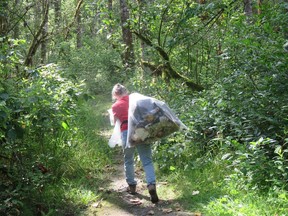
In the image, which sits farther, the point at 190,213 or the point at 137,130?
the point at 137,130

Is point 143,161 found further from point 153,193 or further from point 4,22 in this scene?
point 4,22

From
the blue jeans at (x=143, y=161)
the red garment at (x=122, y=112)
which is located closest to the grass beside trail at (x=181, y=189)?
the blue jeans at (x=143, y=161)

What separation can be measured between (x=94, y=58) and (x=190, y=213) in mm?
13967

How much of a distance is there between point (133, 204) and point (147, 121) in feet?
4.39

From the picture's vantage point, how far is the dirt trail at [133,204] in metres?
5.18

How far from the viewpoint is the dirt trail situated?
17.0ft

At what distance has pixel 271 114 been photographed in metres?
→ 5.60

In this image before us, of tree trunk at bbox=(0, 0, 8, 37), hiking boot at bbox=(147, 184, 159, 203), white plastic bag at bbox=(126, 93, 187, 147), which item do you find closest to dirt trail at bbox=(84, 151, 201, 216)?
hiking boot at bbox=(147, 184, 159, 203)

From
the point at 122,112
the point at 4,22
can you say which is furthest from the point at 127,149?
the point at 4,22

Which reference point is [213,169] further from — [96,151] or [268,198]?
[96,151]

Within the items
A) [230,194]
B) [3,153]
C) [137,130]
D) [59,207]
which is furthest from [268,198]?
[3,153]

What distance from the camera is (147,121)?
532 centimetres

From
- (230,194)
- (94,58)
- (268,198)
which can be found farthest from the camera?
(94,58)

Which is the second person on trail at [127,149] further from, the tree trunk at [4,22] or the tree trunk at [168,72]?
the tree trunk at [4,22]
